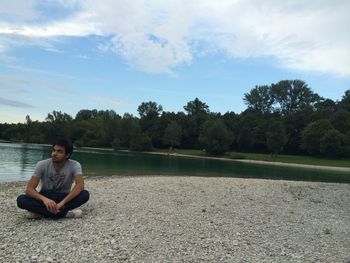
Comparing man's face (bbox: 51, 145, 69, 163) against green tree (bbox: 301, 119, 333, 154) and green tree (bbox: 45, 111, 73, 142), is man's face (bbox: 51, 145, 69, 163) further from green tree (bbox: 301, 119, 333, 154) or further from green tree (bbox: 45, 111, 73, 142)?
green tree (bbox: 45, 111, 73, 142)

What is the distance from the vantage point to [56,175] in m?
11.6

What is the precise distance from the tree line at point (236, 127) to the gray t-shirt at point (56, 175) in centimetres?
10558

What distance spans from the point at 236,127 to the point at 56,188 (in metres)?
134

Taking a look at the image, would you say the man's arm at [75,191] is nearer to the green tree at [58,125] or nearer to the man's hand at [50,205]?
the man's hand at [50,205]

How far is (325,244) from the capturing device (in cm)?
1182

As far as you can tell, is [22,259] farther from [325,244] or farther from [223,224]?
A: [325,244]

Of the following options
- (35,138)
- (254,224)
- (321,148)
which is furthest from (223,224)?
(35,138)

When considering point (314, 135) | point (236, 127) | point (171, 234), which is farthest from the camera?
point (236, 127)

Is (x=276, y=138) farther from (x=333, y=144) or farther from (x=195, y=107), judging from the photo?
(x=195, y=107)

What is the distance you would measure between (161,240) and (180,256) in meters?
1.27

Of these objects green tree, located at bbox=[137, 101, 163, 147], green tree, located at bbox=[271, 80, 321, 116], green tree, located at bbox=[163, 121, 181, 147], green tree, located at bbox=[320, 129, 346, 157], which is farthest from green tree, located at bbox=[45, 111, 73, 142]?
green tree, located at bbox=[320, 129, 346, 157]

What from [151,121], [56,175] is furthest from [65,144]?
[151,121]

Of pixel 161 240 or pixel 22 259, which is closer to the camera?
pixel 22 259

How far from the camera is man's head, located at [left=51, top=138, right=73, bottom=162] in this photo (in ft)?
37.2
